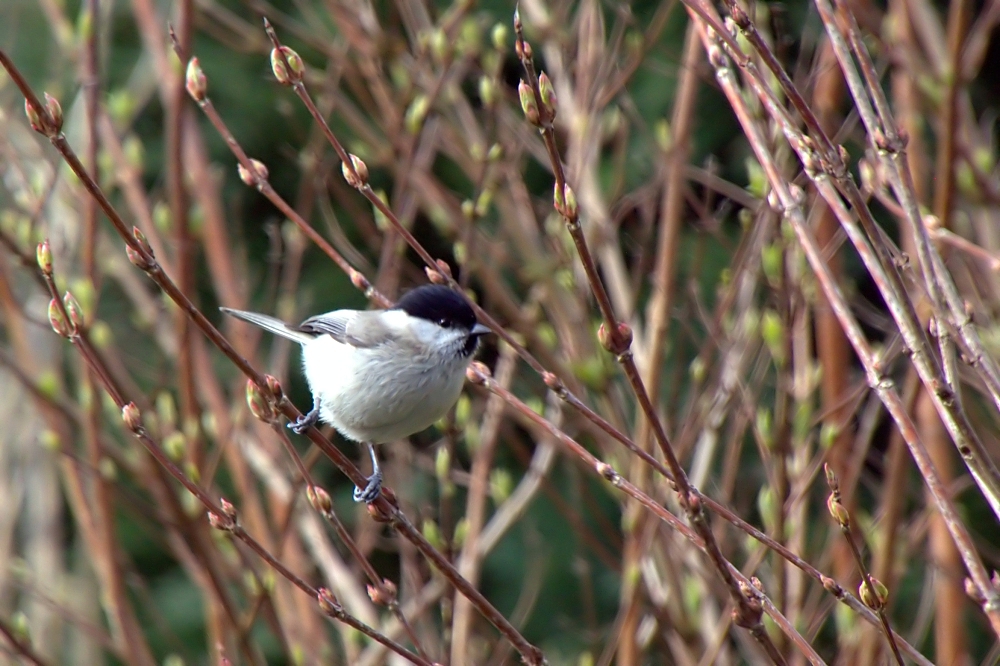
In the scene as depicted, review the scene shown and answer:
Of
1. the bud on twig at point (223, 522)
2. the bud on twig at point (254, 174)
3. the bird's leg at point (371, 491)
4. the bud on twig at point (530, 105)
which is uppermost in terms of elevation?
the bud on twig at point (530, 105)

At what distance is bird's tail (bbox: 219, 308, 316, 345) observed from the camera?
2848mm

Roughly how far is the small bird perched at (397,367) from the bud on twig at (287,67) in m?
0.83

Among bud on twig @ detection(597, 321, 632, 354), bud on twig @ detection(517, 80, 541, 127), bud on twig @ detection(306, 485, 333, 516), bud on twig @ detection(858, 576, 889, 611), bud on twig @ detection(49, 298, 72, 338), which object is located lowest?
bud on twig @ detection(306, 485, 333, 516)

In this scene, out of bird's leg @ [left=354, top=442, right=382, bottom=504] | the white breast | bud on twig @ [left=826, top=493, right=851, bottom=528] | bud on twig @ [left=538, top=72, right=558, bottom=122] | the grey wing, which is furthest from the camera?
the grey wing

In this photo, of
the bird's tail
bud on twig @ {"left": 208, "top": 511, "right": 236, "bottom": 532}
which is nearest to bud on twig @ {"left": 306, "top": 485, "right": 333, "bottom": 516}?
bud on twig @ {"left": 208, "top": 511, "right": 236, "bottom": 532}

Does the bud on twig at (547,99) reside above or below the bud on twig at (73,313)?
above

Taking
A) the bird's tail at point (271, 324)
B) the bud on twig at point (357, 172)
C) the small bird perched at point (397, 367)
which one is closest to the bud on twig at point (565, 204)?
the bud on twig at point (357, 172)

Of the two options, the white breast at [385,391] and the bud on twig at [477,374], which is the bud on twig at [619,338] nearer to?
the bud on twig at [477,374]

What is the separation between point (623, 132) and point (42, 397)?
203 cm

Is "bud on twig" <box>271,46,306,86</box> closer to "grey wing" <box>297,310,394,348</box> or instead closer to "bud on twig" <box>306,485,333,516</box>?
"bud on twig" <box>306,485,333,516</box>

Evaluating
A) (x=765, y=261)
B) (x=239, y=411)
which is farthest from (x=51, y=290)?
(x=765, y=261)

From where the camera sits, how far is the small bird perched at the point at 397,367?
9.21ft

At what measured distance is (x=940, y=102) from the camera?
346 centimetres

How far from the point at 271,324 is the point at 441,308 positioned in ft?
1.62
